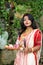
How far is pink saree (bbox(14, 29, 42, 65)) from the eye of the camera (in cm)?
→ 389

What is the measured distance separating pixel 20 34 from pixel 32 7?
302 centimetres

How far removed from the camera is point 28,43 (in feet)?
12.8

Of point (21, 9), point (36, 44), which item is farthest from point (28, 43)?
point (21, 9)

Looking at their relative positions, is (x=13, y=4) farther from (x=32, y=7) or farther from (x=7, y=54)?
(x=7, y=54)

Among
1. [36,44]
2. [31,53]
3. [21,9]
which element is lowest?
[31,53]

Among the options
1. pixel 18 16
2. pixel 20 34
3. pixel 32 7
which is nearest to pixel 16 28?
pixel 18 16

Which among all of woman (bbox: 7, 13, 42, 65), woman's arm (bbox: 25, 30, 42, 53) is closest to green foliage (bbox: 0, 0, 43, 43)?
woman (bbox: 7, 13, 42, 65)

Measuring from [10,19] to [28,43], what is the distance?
292 cm

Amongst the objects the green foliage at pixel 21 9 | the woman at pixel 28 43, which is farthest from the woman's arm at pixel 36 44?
the green foliage at pixel 21 9

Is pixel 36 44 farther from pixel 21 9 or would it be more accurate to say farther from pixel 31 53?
pixel 21 9

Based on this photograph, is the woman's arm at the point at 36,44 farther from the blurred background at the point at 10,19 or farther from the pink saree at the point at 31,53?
the blurred background at the point at 10,19

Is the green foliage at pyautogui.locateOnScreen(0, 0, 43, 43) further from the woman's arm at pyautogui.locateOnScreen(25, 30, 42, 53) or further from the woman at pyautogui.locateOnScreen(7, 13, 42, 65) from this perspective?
the woman's arm at pyautogui.locateOnScreen(25, 30, 42, 53)

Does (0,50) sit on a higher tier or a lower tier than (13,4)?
lower

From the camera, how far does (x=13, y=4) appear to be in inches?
265
